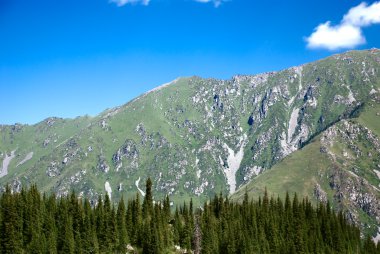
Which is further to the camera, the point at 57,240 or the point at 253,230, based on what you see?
the point at 253,230

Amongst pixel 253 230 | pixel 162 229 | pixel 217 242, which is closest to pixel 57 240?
pixel 162 229

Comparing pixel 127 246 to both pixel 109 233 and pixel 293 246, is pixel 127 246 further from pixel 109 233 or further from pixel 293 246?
pixel 293 246

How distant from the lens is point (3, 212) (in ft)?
488

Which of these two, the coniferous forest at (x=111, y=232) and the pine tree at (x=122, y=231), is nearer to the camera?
the coniferous forest at (x=111, y=232)

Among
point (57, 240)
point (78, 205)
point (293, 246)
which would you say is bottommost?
point (293, 246)

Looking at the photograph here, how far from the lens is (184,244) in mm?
180000

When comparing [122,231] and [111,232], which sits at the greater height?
[111,232]

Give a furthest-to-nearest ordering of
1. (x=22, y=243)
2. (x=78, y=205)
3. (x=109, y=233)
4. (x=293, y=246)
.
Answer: (x=293, y=246), (x=78, y=205), (x=109, y=233), (x=22, y=243)

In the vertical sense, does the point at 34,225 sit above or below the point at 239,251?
above

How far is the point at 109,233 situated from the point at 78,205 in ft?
69.9

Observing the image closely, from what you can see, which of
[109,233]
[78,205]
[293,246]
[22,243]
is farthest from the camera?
[293,246]

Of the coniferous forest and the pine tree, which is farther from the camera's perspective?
the pine tree

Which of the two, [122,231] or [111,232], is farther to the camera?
[122,231]

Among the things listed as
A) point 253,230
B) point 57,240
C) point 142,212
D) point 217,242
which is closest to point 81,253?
point 57,240
